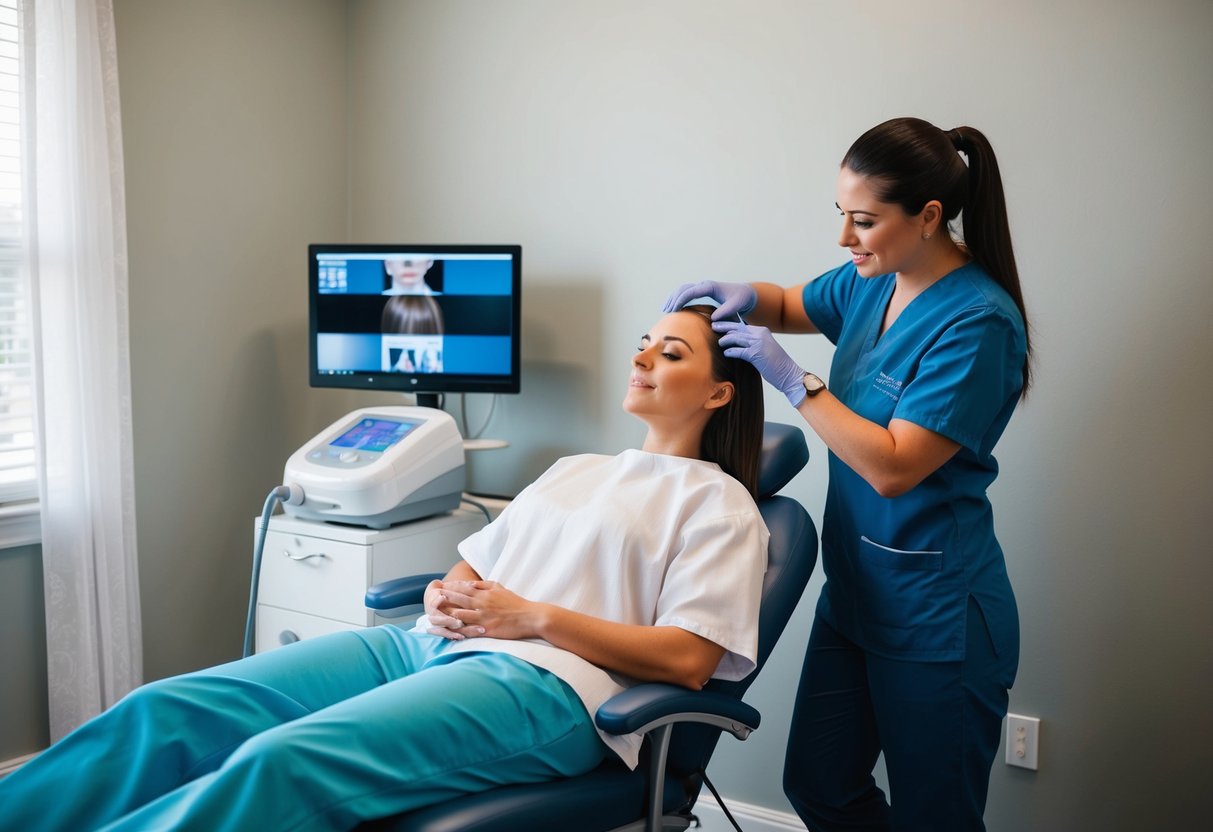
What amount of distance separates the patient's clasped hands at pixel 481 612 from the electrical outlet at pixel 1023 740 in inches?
44.9

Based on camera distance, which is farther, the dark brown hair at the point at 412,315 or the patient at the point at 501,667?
the dark brown hair at the point at 412,315

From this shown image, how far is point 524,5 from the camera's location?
2672mm

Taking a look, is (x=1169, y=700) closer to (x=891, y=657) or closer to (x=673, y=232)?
(x=891, y=657)

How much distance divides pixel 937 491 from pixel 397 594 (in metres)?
A: 0.91

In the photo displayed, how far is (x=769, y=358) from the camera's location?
5.32 feet

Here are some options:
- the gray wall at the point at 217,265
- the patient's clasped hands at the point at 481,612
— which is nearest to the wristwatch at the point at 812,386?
the patient's clasped hands at the point at 481,612

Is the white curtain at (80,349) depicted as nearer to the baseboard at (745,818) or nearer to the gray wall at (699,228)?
the gray wall at (699,228)

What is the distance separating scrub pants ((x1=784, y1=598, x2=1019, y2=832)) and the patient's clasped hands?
0.55 m

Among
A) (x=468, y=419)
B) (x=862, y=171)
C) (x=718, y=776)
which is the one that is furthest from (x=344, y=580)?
(x=862, y=171)

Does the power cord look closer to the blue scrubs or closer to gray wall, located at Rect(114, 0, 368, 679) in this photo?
gray wall, located at Rect(114, 0, 368, 679)

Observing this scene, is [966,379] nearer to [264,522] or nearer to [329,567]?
[329,567]

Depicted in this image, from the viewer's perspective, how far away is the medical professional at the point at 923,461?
151 cm

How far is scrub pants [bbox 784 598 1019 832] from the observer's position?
60.4 inches

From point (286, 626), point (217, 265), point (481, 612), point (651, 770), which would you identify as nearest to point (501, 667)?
point (481, 612)
